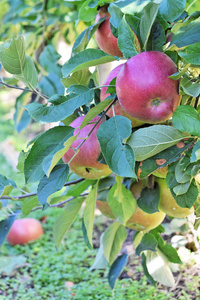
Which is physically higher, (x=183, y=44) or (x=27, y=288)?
(x=183, y=44)

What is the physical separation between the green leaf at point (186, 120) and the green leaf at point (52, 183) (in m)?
0.22

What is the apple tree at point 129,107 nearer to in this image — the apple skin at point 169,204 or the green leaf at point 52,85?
the apple skin at point 169,204

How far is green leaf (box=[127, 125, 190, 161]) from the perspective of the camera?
664 millimetres

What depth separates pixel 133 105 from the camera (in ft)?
2.06

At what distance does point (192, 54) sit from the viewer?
0.59 m

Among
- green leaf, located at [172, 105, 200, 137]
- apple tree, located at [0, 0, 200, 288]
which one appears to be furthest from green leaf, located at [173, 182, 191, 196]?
green leaf, located at [172, 105, 200, 137]

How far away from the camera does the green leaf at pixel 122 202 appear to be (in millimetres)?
871

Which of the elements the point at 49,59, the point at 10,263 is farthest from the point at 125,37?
the point at 10,263

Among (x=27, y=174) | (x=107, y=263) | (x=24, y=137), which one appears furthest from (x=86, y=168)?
(x=24, y=137)

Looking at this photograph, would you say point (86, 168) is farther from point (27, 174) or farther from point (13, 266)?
point (13, 266)

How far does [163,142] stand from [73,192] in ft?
1.23

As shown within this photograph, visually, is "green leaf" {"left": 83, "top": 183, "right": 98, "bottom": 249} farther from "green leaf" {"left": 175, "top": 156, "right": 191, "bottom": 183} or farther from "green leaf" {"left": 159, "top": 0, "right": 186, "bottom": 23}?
"green leaf" {"left": 159, "top": 0, "right": 186, "bottom": 23}

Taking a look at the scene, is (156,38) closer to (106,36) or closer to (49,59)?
(106,36)

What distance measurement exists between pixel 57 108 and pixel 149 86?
156 millimetres
